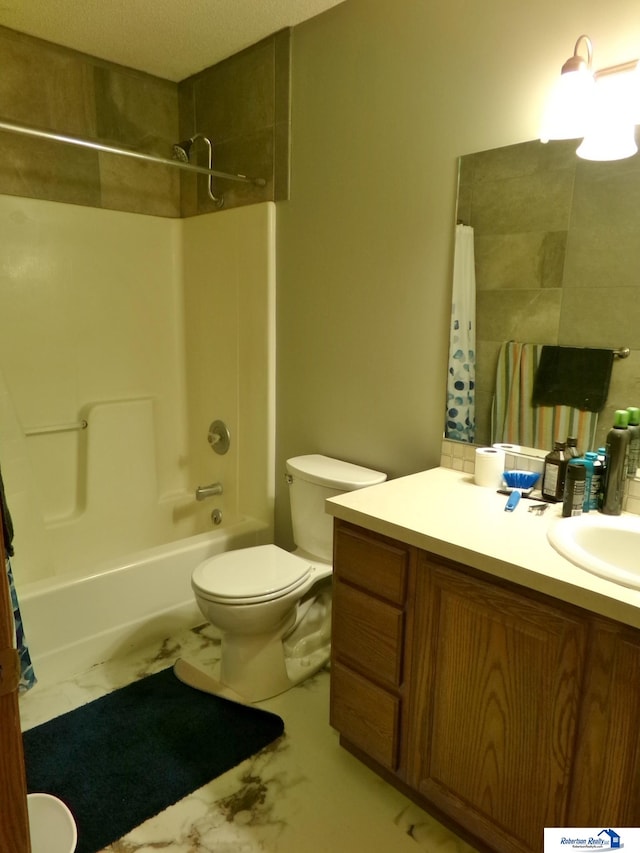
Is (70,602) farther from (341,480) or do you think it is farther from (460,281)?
(460,281)

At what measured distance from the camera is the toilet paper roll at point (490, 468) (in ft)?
5.48

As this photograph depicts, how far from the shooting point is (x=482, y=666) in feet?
4.11

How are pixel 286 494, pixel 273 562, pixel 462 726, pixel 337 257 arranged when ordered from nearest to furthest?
1. pixel 462 726
2. pixel 273 562
3. pixel 337 257
4. pixel 286 494

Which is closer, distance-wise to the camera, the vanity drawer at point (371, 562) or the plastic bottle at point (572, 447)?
the vanity drawer at point (371, 562)

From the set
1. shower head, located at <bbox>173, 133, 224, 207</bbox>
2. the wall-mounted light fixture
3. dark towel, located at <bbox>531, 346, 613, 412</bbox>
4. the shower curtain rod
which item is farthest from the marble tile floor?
shower head, located at <bbox>173, 133, 224, 207</bbox>

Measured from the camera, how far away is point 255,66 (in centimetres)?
233

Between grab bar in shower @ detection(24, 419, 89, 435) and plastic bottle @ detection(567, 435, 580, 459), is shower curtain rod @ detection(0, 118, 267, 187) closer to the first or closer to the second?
grab bar in shower @ detection(24, 419, 89, 435)

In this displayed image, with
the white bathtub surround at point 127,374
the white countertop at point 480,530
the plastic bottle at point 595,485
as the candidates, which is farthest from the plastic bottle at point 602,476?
the white bathtub surround at point 127,374

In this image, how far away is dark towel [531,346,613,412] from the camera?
4.98 ft

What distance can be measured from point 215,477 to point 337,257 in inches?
49.0

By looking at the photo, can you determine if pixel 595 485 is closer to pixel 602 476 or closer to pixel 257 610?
pixel 602 476

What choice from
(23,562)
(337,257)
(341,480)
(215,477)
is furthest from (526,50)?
(23,562)

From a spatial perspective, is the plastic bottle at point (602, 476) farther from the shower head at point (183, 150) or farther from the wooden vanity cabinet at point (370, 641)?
the shower head at point (183, 150)

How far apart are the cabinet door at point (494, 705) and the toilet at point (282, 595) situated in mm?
596
